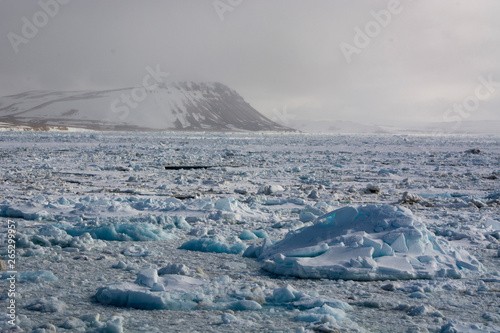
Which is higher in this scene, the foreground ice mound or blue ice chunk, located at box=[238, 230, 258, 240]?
the foreground ice mound

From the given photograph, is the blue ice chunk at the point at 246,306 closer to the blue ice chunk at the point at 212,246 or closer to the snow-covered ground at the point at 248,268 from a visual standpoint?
the snow-covered ground at the point at 248,268

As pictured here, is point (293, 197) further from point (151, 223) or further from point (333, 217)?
point (333, 217)

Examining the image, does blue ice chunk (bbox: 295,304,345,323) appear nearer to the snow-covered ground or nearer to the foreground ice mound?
the snow-covered ground

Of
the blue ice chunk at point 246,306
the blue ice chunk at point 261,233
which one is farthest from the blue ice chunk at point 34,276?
the blue ice chunk at point 261,233

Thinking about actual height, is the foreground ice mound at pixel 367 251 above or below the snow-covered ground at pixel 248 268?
above

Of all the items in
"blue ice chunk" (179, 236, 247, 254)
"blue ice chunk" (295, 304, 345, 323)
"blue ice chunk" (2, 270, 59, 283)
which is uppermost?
"blue ice chunk" (295, 304, 345, 323)

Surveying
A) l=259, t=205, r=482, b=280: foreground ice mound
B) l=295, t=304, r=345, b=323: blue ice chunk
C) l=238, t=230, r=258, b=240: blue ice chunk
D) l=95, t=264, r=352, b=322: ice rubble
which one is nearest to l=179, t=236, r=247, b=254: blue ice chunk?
l=259, t=205, r=482, b=280: foreground ice mound

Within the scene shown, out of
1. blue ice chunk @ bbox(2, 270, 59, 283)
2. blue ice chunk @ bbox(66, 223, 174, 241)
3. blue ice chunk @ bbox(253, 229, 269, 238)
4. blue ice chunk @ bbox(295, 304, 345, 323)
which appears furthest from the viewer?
blue ice chunk @ bbox(253, 229, 269, 238)

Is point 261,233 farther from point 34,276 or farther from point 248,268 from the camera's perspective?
point 34,276

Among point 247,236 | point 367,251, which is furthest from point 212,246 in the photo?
point 367,251
